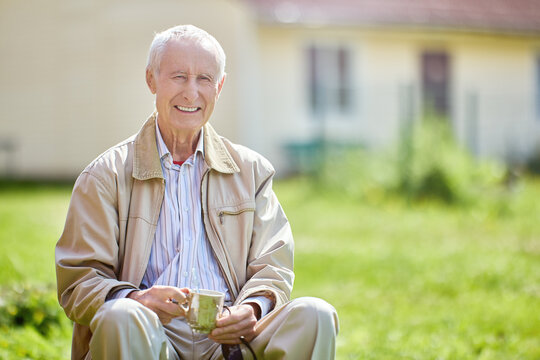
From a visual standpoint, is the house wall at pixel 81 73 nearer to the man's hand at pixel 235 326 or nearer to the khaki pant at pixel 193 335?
the khaki pant at pixel 193 335

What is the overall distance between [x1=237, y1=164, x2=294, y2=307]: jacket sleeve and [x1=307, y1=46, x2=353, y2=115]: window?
42.9ft

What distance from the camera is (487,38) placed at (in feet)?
59.8

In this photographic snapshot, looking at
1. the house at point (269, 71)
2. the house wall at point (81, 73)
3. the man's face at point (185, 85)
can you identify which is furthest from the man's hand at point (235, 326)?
the house wall at point (81, 73)

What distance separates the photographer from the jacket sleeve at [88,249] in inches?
112

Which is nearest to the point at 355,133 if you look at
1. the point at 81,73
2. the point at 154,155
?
the point at 81,73

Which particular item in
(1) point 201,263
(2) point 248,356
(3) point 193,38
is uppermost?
(3) point 193,38

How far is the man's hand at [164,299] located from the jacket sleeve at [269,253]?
32cm

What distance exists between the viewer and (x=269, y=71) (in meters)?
15.9

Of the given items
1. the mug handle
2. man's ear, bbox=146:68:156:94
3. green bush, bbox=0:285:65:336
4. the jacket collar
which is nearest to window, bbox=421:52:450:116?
green bush, bbox=0:285:65:336

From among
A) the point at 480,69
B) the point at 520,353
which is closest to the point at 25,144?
the point at 480,69

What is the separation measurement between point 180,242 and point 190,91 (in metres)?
0.63

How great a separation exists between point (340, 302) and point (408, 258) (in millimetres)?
1546

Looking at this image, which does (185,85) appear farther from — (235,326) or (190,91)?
(235,326)

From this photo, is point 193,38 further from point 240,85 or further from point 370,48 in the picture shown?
point 370,48
